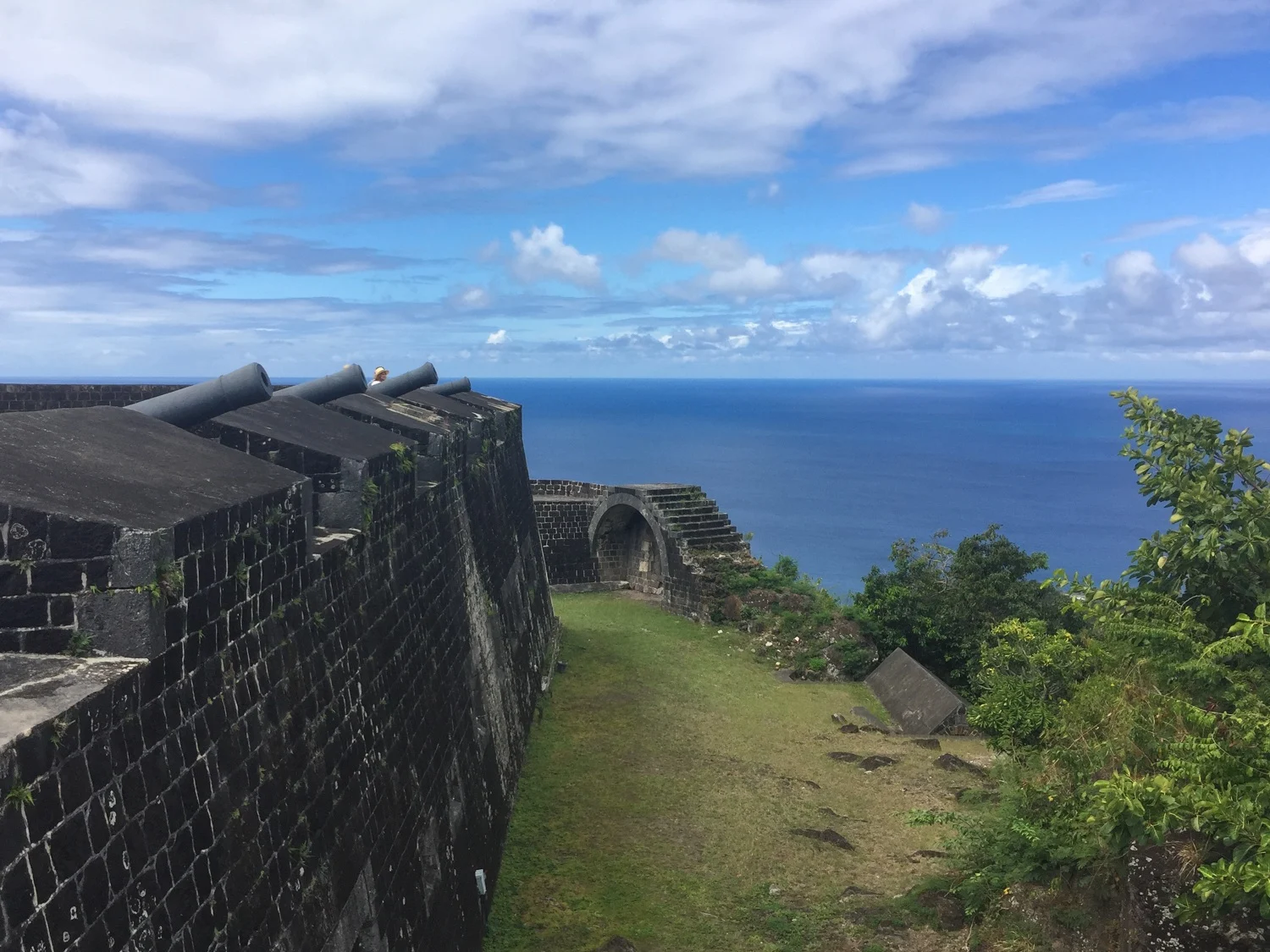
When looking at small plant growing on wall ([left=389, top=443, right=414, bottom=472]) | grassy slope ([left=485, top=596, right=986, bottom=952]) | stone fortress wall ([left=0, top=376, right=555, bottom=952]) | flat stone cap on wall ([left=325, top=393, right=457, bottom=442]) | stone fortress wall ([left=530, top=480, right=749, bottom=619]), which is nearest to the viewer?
stone fortress wall ([left=0, top=376, right=555, bottom=952])

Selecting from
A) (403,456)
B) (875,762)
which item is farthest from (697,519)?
(403,456)

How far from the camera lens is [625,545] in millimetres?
27234

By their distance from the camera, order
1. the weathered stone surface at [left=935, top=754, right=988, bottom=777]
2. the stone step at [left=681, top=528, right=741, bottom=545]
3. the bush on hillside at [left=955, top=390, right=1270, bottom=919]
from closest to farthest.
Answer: the bush on hillside at [left=955, top=390, right=1270, bottom=919] → the weathered stone surface at [left=935, top=754, right=988, bottom=777] → the stone step at [left=681, top=528, right=741, bottom=545]

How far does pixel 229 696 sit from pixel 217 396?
93.1 inches

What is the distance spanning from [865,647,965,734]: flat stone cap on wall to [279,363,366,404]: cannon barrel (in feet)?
32.8

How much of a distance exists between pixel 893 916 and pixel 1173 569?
3.86 meters

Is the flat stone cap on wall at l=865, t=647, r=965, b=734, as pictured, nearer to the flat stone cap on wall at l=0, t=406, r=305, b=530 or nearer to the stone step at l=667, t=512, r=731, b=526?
the stone step at l=667, t=512, r=731, b=526

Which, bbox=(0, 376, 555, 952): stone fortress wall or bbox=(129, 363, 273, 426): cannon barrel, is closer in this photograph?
bbox=(0, 376, 555, 952): stone fortress wall

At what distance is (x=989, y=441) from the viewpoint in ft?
465

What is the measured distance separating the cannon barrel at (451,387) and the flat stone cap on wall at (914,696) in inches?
356

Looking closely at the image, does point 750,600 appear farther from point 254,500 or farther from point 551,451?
point 551,451

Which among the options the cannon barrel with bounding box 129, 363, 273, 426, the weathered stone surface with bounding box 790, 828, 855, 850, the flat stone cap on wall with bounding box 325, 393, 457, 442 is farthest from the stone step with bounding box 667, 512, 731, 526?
the cannon barrel with bounding box 129, 363, 273, 426

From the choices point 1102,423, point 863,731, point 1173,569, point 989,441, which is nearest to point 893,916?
point 1173,569

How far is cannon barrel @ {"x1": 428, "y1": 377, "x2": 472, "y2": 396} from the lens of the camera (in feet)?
52.7
